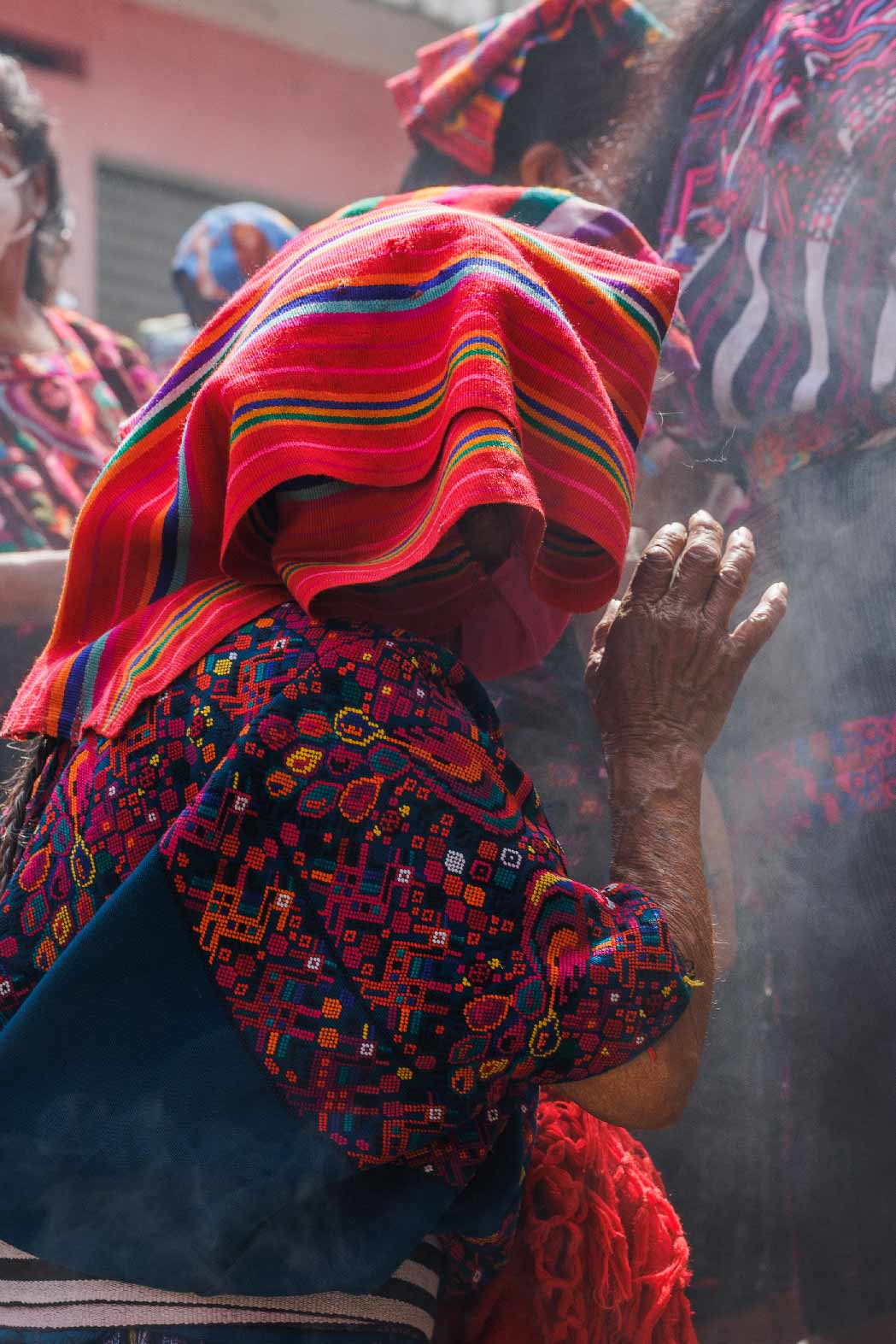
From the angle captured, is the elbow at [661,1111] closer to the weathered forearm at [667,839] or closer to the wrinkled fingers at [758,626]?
the weathered forearm at [667,839]

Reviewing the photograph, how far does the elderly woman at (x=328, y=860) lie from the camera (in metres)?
0.94

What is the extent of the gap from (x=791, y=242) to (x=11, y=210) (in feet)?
6.56

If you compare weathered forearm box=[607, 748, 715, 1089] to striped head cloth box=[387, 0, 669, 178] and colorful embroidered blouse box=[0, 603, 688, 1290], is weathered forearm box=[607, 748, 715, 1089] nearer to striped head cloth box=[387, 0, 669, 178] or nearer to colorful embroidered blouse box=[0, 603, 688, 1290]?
colorful embroidered blouse box=[0, 603, 688, 1290]

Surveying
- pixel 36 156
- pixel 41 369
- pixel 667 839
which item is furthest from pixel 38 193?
pixel 667 839

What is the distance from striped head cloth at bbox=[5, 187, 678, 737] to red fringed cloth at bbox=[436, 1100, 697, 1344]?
605 millimetres

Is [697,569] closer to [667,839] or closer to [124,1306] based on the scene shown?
[667,839]

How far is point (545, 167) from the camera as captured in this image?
1.89m

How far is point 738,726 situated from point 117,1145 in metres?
0.86

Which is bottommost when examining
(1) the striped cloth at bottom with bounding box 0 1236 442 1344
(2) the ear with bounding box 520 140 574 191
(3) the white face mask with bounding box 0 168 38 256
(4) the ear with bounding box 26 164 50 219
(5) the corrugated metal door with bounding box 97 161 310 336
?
(1) the striped cloth at bottom with bounding box 0 1236 442 1344

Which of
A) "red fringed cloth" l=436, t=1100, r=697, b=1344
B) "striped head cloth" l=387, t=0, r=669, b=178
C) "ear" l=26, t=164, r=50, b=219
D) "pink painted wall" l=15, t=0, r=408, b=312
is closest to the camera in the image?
"red fringed cloth" l=436, t=1100, r=697, b=1344

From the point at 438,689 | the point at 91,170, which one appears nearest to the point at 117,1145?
the point at 438,689

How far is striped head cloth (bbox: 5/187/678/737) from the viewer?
98cm

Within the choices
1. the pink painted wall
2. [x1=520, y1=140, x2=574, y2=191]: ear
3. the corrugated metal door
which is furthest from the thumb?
the corrugated metal door

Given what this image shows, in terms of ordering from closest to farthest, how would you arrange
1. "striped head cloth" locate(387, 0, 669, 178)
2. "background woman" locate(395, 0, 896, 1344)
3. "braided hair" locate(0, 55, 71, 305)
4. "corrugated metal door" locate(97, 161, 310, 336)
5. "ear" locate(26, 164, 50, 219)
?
1. "background woman" locate(395, 0, 896, 1344)
2. "striped head cloth" locate(387, 0, 669, 178)
3. "braided hair" locate(0, 55, 71, 305)
4. "ear" locate(26, 164, 50, 219)
5. "corrugated metal door" locate(97, 161, 310, 336)
